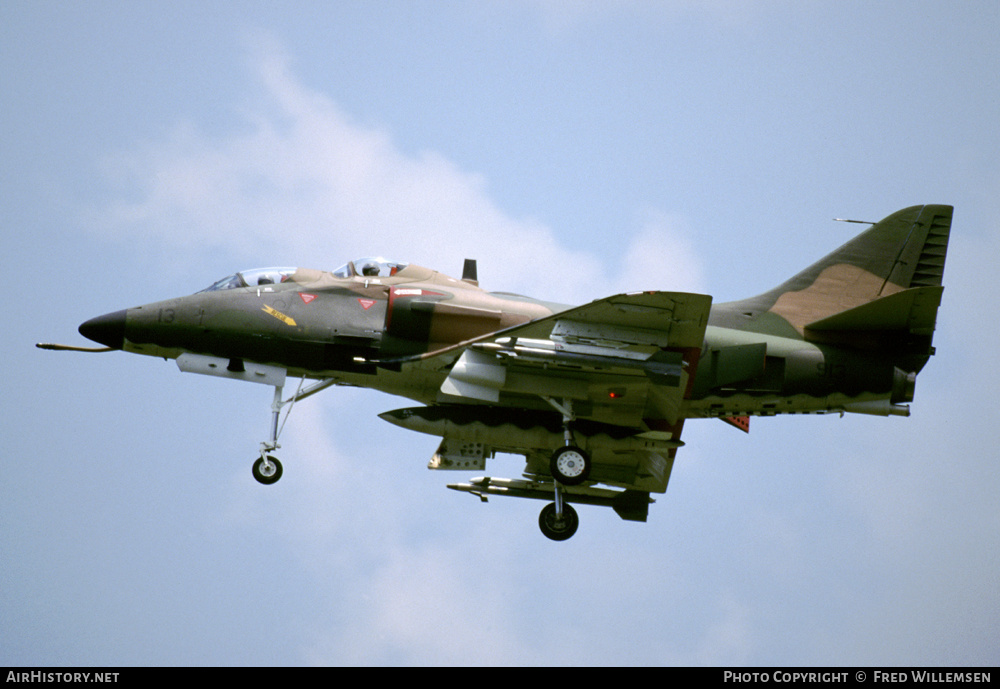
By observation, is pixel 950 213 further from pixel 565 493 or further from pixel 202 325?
pixel 202 325

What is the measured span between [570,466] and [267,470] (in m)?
5.06

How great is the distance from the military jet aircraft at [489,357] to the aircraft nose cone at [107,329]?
2 cm

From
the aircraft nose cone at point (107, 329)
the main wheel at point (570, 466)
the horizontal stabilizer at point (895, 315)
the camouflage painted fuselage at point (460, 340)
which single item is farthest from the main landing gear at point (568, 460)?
the aircraft nose cone at point (107, 329)

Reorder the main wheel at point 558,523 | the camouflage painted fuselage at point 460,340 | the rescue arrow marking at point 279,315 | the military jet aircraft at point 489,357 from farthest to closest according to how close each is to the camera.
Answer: the main wheel at point 558,523, the rescue arrow marking at point 279,315, the camouflage painted fuselage at point 460,340, the military jet aircraft at point 489,357

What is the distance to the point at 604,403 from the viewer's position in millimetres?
19734

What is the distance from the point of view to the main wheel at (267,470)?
65.3 feet

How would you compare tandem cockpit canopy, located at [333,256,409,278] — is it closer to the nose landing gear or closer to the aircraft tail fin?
the nose landing gear

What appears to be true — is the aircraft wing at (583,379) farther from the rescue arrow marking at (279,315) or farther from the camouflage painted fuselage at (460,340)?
the rescue arrow marking at (279,315)

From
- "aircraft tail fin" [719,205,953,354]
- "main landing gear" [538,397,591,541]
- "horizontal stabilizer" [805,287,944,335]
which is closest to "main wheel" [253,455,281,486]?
"main landing gear" [538,397,591,541]

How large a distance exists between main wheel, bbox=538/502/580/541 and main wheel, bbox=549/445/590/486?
1.88m

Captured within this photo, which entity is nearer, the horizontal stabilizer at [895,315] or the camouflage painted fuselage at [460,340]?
the horizontal stabilizer at [895,315]
